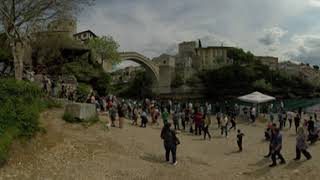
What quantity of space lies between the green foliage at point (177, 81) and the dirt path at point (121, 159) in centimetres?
11396

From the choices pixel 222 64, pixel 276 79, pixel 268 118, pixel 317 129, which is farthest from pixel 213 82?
pixel 317 129

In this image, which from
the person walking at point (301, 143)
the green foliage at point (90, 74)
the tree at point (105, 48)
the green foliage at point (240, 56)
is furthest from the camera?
the green foliage at point (240, 56)

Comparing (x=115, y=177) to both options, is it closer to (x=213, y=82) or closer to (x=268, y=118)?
(x=268, y=118)

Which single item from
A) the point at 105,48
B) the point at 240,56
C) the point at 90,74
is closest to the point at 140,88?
the point at 240,56

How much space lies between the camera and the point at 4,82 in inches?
806

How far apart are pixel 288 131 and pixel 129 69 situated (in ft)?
558

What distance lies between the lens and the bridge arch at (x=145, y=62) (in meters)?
96.2

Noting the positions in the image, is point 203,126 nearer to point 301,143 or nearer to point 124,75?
point 301,143

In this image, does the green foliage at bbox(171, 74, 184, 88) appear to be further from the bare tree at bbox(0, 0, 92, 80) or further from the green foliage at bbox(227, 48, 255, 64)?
the bare tree at bbox(0, 0, 92, 80)

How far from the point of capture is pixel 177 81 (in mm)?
138750

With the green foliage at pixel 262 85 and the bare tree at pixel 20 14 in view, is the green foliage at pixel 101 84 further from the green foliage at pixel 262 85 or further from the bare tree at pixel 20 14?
the green foliage at pixel 262 85

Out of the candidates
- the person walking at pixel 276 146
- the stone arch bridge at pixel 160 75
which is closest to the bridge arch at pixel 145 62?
the stone arch bridge at pixel 160 75

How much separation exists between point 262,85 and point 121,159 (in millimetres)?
111904

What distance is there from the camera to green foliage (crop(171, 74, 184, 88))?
13773 centimetres
